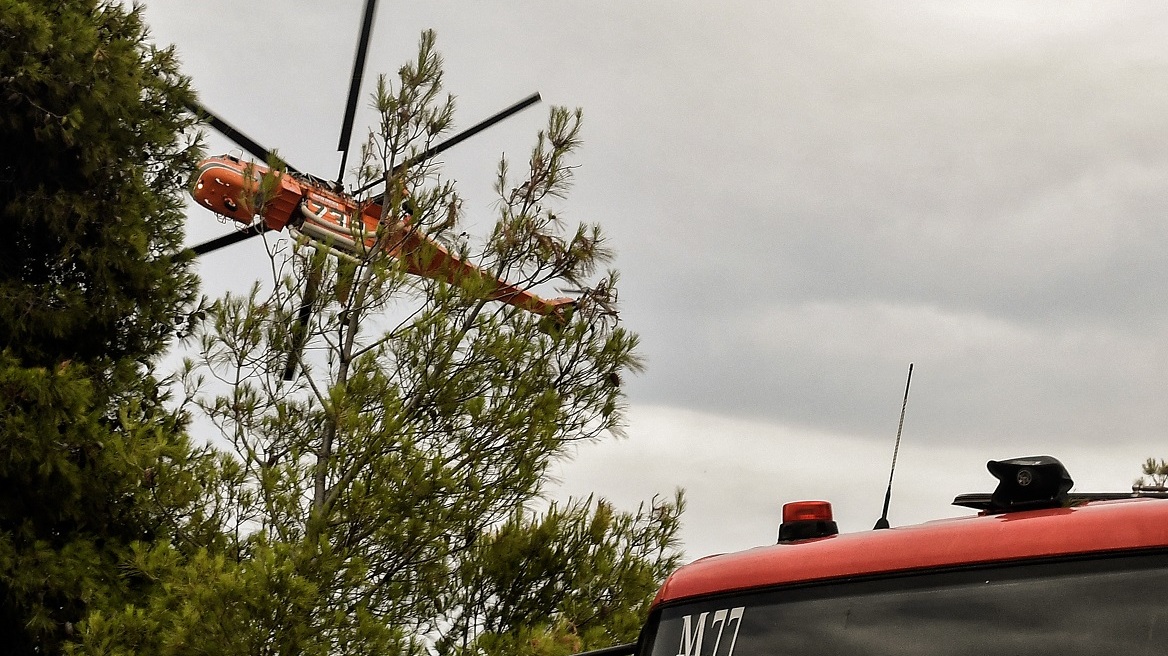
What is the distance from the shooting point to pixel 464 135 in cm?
1538

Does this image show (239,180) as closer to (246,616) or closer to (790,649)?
(246,616)

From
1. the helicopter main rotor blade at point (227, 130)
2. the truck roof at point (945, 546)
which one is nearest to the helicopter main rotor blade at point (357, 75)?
the helicopter main rotor blade at point (227, 130)

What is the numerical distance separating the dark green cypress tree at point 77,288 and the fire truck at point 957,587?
908 cm

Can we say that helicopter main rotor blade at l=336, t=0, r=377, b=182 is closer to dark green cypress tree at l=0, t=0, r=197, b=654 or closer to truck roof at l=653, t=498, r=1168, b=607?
dark green cypress tree at l=0, t=0, r=197, b=654

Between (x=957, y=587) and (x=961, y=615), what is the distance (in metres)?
0.09

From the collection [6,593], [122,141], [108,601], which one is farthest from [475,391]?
[122,141]

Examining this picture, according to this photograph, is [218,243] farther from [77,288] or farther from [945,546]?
[945,546]

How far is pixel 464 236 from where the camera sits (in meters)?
11.7

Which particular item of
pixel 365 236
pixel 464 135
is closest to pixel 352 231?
pixel 365 236

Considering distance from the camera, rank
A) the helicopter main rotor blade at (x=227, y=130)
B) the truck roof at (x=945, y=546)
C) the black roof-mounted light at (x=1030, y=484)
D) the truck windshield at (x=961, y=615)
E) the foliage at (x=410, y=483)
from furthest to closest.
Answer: the helicopter main rotor blade at (x=227, y=130), the foliage at (x=410, y=483), the black roof-mounted light at (x=1030, y=484), the truck roof at (x=945, y=546), the truck windshield at (x=961, y=615)

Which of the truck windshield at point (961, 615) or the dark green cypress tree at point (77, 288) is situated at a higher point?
the dark green cypress tree at point (77, 288)

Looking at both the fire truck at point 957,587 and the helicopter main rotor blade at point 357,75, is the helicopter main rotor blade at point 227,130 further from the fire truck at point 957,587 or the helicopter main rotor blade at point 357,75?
the fire truck at point 957,587

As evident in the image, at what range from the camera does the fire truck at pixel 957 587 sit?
10.8 feet

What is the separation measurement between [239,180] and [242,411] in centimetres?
562
